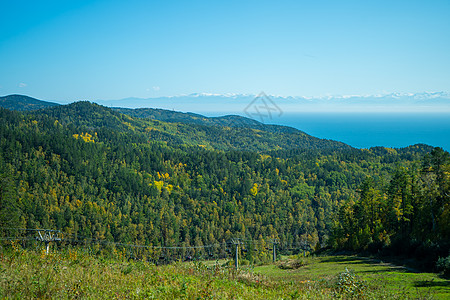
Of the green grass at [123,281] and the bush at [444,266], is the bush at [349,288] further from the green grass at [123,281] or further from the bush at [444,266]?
the bush at [444,266]

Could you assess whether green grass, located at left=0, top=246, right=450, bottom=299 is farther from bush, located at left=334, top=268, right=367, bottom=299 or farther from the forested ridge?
the forested ridge

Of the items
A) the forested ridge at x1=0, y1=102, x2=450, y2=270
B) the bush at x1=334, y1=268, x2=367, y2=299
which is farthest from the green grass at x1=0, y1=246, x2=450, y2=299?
the forested ridge at x1=0, y1=102, x2=450, y2=270

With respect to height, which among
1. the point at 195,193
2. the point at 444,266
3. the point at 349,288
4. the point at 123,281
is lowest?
the point at 195,193

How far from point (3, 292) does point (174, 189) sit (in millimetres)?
142719

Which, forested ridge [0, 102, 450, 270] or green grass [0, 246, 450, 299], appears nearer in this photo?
green grass [0, 246, 450, 299]

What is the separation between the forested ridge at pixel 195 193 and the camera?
44325 millimetres

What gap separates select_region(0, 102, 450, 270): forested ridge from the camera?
145 ft

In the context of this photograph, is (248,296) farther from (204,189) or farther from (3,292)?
(204,189)

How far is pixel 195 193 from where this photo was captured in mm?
142000

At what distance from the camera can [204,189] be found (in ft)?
480

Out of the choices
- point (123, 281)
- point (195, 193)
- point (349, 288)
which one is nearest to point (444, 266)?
point (349, 288)

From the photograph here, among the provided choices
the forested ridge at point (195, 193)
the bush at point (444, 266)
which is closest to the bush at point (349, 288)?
the bush at point (444, 266)

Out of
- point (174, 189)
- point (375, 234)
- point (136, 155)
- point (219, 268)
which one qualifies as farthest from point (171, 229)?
point (219, 268)

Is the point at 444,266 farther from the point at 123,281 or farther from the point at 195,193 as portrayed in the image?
the point at 195,193
